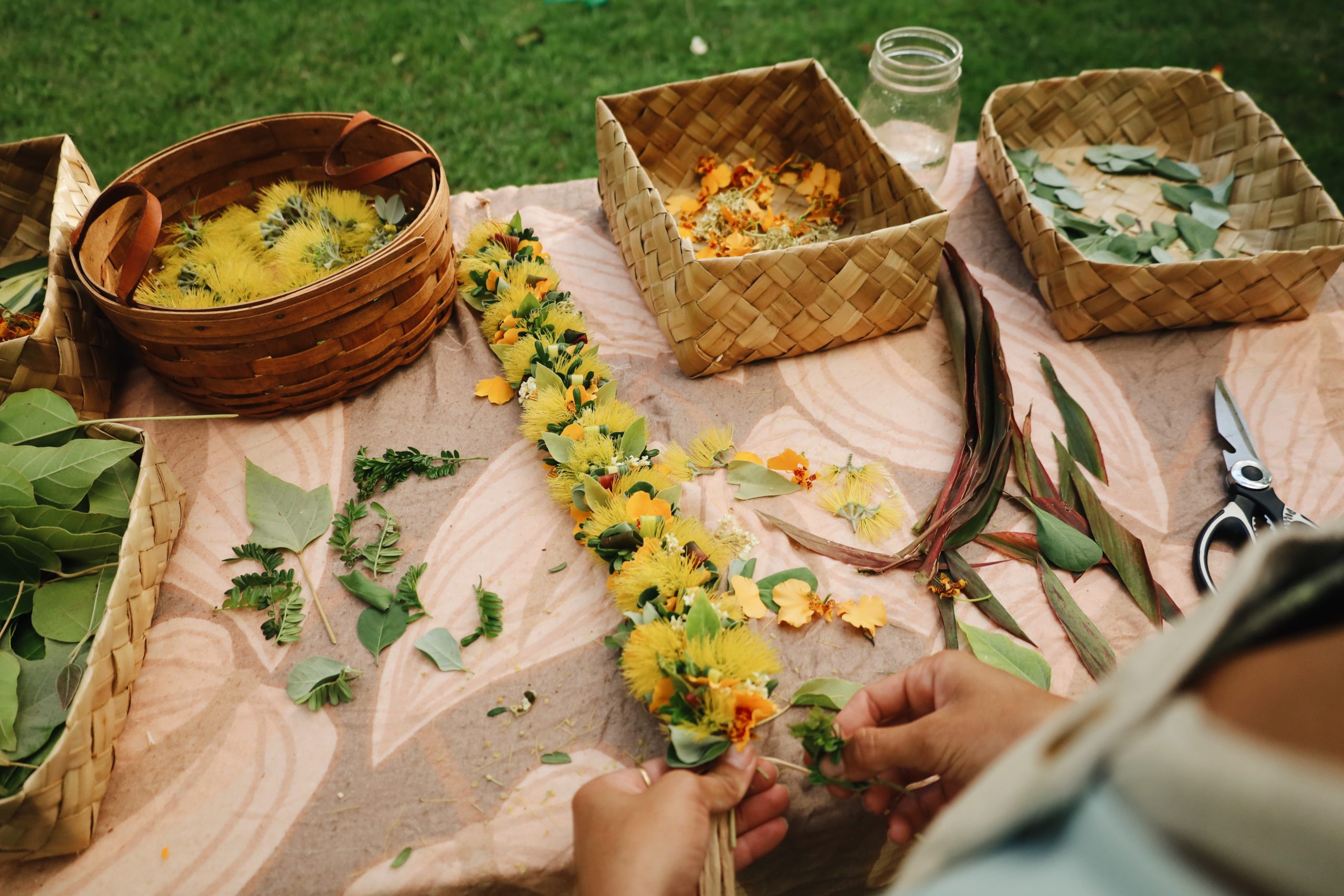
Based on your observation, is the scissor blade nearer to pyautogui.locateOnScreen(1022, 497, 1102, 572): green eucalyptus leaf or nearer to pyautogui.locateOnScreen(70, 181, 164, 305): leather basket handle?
pyautogui.locateOnScreen(1022, 497, 1102, 572): green eucalyptus leaf

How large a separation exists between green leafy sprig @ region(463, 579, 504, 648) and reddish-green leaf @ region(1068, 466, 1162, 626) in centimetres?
73

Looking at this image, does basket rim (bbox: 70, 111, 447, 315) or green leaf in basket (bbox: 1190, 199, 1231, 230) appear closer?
basket rim (bbox: 70, 111, 447, 315)

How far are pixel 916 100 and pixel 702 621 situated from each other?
1.03 metres

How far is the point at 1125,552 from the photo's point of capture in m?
0.91

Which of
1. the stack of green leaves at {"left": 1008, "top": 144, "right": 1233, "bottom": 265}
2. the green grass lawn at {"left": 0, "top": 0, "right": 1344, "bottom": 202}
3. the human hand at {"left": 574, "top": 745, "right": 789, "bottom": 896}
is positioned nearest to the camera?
the human hand at {"left": 574, "top": 745, "right": 789, "bottom": 896}

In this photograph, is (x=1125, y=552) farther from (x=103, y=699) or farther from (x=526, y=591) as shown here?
(x=103, y=699)

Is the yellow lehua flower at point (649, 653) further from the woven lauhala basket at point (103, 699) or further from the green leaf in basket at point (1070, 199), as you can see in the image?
the green leaf in basket at point (1070, 199)

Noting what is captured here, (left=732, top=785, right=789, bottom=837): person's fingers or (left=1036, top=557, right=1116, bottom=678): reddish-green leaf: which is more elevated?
(left=1036, top=557, right=1116, bottom=678): reddish-green leaf

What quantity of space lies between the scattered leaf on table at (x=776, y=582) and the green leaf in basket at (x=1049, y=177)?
0.89m

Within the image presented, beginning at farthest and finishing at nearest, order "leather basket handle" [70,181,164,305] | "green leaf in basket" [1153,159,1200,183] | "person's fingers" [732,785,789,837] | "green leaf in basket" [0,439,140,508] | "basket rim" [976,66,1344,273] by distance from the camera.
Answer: "green leaf in basket" [1153,159,1200,183]
"basket rim" [976,66,1344,273]
"leather basket handle" [70,181,164,305]
"green leaf in basket" [0,439,140,508]
"person's fingers" [732,785,789,837]

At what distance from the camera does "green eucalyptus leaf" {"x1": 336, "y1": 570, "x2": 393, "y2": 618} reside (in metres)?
0.88

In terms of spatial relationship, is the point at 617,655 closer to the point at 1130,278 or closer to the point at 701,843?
the point at 701,843

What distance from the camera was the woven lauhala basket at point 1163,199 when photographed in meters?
1.09

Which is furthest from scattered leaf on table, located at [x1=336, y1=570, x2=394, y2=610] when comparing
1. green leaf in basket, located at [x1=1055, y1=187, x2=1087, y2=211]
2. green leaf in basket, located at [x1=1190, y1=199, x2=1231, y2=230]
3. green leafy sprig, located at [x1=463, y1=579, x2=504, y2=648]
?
green leaf in basket, located at [x1=1190, y1=199, x2=1231, y2=230]
